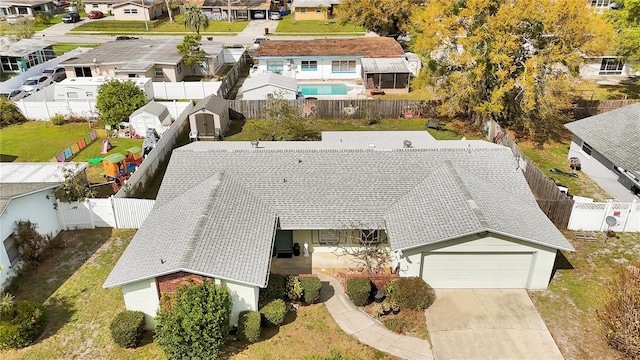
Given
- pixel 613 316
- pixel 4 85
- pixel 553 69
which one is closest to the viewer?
pixel 613 316

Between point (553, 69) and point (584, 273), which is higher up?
point (553, 69)

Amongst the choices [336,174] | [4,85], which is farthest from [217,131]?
[4,85]

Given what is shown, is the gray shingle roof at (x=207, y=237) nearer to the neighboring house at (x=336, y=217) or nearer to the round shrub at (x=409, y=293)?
the neighboring house at (x=336, y=217)

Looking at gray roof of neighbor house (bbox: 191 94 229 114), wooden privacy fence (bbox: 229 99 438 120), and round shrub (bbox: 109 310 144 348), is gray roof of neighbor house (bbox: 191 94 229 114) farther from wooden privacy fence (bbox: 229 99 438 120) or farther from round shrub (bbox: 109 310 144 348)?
round shrub (bbox: 109 310 144 348)

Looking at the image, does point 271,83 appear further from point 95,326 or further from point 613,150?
point 95,326

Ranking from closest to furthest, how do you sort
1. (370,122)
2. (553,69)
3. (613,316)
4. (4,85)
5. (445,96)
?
(613,316) < (553,69) < (445,96) < (370,122) < (4,85)

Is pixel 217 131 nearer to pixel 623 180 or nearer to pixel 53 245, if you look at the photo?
pixel 53 245

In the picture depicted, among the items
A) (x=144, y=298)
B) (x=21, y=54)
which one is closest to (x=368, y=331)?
(x=144, y=298)

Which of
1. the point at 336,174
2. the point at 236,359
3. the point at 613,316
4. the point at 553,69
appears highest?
the point at 553,69
